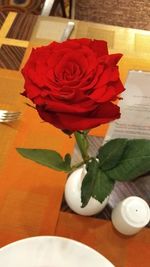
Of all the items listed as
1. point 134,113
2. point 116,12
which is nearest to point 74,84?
point 134,113

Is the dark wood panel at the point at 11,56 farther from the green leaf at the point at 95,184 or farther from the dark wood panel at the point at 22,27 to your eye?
the green leaf at the point at 95,184

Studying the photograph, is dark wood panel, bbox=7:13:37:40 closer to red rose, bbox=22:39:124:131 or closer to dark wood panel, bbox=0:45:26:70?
dark wood panel, bbox=0:45:26:70

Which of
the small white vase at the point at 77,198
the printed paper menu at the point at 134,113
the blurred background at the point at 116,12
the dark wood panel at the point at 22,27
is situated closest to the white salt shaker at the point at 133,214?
the small white vase at the point at 77,198

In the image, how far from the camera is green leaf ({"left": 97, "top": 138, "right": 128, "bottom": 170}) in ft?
1.52

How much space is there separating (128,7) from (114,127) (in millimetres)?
1681

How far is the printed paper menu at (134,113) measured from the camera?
2.28ft

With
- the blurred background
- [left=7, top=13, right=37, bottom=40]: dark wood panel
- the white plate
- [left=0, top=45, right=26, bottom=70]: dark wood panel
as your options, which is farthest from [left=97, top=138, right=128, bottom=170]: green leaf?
the blurred background

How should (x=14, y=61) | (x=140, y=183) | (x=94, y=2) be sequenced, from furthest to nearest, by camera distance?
(x=94, y=2)
(x=14, y=61)
(x=140, y=183)

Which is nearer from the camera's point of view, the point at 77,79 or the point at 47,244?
the point at 77,79

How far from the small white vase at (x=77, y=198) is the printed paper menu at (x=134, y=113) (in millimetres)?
138

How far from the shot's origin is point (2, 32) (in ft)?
3.06

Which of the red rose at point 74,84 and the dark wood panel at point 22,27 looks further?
the dark wood panel at point 22,27

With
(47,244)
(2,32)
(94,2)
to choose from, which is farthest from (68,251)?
(94,2)

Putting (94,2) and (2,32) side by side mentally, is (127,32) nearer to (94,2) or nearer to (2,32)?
(2,32)
